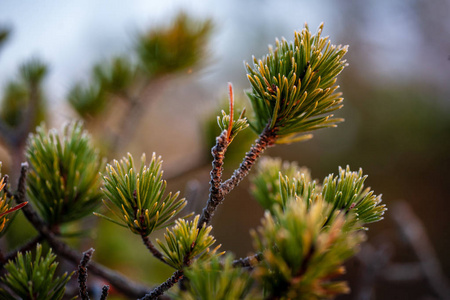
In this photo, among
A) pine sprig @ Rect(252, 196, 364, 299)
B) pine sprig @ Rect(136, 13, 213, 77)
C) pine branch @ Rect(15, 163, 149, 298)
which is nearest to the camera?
pine sprig @ Rect(252, 196, 364, 299)

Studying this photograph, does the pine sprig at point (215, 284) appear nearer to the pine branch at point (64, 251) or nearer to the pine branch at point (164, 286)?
the pine branch at point (164, 286)

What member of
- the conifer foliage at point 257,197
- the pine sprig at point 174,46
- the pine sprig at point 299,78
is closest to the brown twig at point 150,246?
the conifer foliage at point 257,197

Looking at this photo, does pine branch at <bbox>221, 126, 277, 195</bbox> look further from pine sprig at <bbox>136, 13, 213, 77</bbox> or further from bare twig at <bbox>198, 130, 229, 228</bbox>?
pine sprig at <bbox>136, 13, 213, 77</bbox>

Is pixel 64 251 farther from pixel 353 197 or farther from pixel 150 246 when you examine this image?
pixel 353 197

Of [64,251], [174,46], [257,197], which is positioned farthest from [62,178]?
[174,46]

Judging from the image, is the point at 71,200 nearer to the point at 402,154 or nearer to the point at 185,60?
the point at 185,60

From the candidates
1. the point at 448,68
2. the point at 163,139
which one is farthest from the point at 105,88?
the point at 448,68

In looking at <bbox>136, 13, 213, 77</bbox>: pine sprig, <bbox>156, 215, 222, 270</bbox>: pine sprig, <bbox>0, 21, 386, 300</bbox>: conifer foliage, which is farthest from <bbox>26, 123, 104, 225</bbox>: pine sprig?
<bbox>136, 13, 213, 77</bbox>: pine sprig
